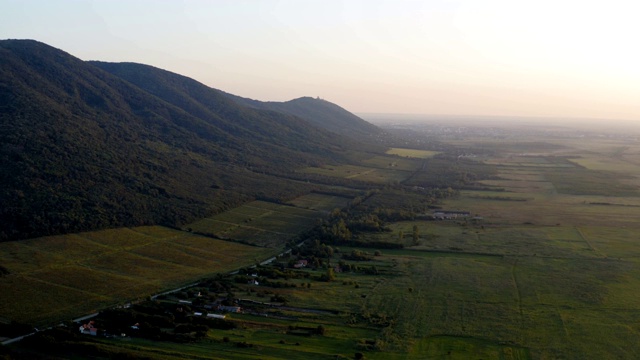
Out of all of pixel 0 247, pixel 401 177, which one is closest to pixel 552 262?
pixel 0 247

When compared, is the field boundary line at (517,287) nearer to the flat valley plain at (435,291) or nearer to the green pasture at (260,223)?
the flat valley plain at (435,291)

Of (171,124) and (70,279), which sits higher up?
(171,124)

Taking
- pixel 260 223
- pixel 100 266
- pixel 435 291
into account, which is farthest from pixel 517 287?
pixel 100 266

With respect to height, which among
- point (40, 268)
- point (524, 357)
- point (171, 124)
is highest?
point (171, 124)

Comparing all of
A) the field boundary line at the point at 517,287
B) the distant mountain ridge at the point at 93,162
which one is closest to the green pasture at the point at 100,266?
the distant mountain ridge at the point at 93,162

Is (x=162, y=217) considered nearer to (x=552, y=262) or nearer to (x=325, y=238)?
(x=325, y=238)

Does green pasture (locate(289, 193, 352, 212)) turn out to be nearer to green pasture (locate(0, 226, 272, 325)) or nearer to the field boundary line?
green pasture (locate(0, 226, 272, 325))

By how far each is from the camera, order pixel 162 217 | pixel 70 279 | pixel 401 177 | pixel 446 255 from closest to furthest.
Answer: pixel 70 279 → pixel 446 255 → pixel 162 217 → pixel 401 177
